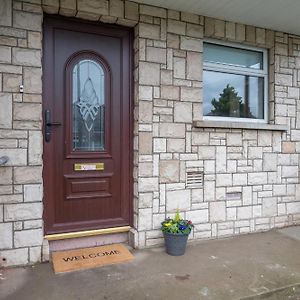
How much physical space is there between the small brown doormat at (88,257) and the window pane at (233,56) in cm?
249

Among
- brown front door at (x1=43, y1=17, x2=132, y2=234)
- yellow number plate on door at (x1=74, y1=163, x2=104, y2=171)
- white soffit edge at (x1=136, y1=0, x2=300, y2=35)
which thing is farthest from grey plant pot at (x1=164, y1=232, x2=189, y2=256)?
white soffit edge at (x1=136, y1=0, x2=300, y2=35)

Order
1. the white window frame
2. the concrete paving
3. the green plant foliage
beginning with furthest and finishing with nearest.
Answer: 1. the white window frame
2. the green plant foliage
3. the concrete paving

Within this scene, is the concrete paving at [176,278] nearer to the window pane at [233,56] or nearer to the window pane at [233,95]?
the window pane at [233,95]

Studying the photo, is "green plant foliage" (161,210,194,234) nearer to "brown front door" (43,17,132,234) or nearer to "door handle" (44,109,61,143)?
"brown front door" (43,17,132,234)

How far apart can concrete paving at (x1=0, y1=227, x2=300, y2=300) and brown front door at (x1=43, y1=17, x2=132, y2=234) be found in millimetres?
594

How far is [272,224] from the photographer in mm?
4203

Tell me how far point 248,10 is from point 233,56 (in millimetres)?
651

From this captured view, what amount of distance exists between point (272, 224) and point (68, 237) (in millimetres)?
2634

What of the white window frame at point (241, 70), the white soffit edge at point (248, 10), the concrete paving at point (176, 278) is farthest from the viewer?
the white window frame at point (241, 70)

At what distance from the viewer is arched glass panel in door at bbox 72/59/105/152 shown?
3350 mm

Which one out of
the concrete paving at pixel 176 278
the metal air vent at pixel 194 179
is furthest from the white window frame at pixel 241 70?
the concrete paving at pixel 176 278

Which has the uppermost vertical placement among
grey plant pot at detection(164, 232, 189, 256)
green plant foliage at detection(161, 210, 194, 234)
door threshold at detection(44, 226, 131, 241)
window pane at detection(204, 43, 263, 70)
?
window pane at detection(204, 43, 263, 70)

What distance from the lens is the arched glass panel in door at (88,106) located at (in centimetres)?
335

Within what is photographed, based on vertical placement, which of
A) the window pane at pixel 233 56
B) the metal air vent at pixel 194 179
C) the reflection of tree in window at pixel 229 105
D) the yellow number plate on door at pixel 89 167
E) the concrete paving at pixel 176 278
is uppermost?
the window pane at pixel 233 56
